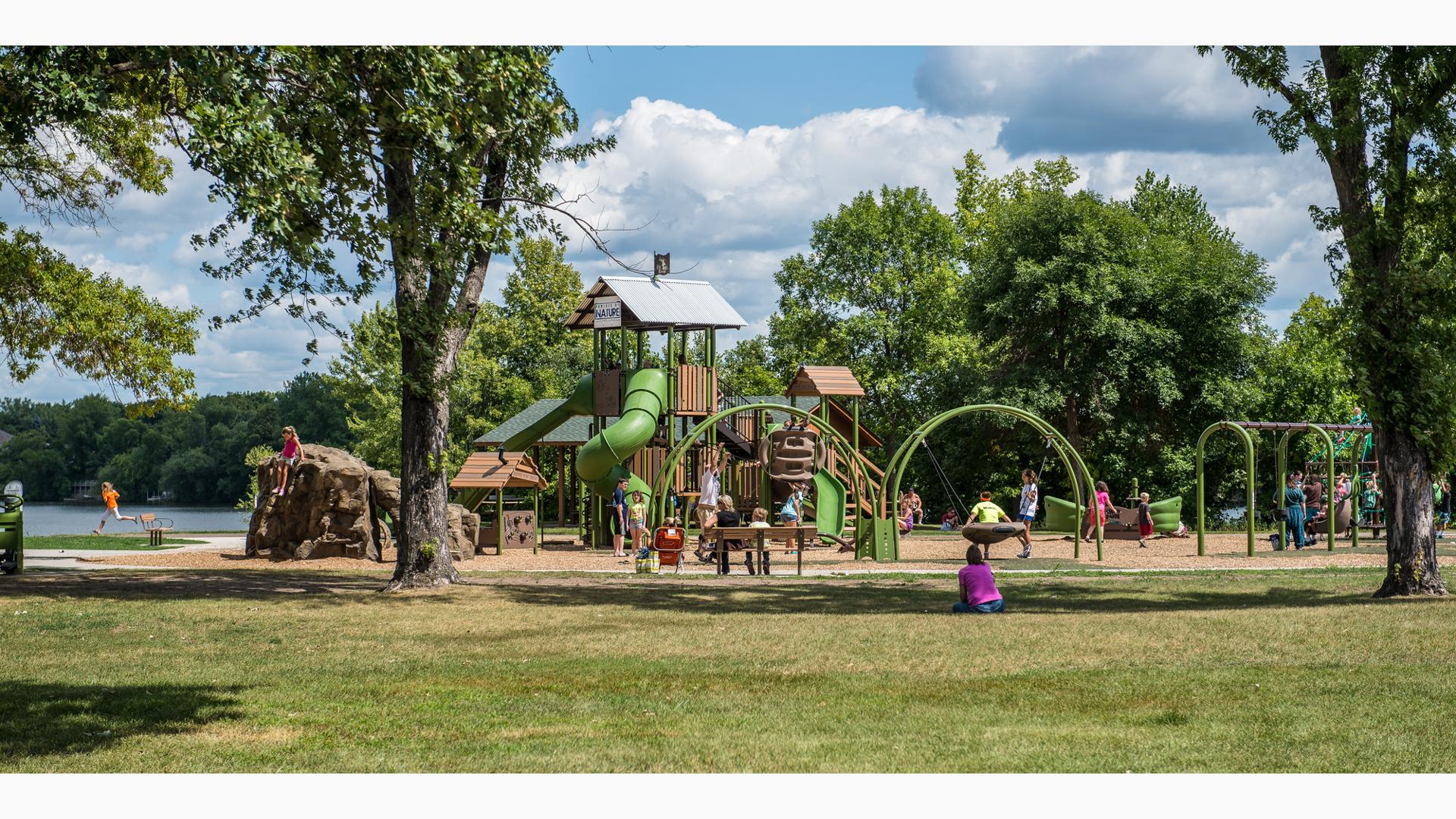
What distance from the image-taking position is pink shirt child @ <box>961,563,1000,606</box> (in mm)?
14227

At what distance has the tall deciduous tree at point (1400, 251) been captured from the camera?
1463 cm

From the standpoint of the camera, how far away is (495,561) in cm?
2405

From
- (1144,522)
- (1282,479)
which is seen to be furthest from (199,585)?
(1144,522)

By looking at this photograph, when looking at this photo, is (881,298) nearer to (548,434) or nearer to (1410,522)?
(548,434)

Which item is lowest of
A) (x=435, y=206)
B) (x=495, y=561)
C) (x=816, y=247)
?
(x=495, y=561)

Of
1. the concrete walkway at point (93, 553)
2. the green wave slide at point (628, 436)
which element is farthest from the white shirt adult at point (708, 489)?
the concrete walkway at point (93, 553)

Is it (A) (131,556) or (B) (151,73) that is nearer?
(B) (151,73)

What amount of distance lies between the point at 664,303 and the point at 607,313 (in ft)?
4.48

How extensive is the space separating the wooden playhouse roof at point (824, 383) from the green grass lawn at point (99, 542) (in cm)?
1366

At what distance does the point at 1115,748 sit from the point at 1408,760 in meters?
1.45

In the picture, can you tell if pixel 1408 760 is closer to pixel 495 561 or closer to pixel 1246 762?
pixel 1246 762

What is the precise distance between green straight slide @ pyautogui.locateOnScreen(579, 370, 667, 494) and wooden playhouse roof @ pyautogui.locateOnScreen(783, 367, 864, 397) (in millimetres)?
3034

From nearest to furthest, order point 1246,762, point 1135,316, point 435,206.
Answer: point 1246,762 < point 435,206 < point 1135,316

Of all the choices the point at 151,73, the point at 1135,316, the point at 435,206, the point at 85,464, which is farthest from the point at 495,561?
the point at 85,464
